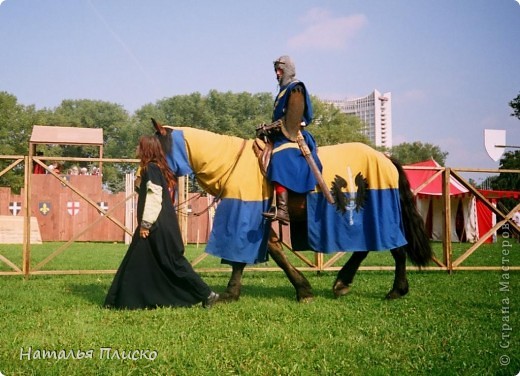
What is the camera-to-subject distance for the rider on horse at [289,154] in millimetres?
5660

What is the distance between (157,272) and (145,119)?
163 ft

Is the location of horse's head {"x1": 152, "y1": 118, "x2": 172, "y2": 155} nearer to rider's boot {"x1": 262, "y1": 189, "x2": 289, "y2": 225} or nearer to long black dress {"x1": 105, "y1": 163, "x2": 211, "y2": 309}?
long black dress {"x1": 105, "y1": 163, "x2": 211, "y2": 309}

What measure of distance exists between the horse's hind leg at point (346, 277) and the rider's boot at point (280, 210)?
4.27ft

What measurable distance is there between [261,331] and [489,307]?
110 inches

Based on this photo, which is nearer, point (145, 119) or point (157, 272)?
point (157, 272)

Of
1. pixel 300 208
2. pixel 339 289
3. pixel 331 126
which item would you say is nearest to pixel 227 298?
pixel 300 208

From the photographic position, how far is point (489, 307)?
17.8 ft

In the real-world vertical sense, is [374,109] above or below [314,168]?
above

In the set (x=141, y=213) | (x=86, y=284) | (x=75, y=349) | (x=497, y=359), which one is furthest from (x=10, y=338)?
(x=497, y=359)

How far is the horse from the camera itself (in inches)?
218

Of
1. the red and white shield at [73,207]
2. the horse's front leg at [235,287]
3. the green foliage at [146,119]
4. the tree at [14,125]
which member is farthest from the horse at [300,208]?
the green foliage at [146,119]

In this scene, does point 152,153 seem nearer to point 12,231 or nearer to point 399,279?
point 399,279

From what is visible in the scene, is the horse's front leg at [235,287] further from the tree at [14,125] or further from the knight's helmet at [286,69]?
the tree at [14,125]

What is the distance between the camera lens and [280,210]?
5.59 meters
